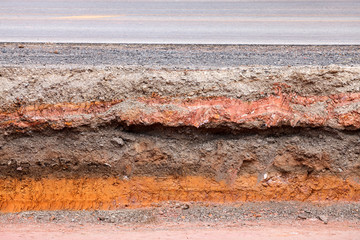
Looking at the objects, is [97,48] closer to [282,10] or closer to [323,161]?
[323,161]

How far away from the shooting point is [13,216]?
465cm

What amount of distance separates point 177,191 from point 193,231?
0.64m

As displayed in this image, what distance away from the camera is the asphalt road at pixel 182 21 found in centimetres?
765

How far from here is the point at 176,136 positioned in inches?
190

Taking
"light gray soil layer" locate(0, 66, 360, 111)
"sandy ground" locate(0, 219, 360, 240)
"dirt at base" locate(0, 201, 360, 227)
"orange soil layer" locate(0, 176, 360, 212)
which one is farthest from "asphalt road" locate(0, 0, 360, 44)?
"sandy ground" locate(0, 219, 360, 240)

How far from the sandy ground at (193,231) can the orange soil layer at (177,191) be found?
40cm

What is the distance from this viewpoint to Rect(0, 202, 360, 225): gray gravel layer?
456 cm

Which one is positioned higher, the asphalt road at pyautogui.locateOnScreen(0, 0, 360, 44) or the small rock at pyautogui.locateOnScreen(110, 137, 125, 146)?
the asphalt road at pyautogui.locateOnScreen(0, 0, 360, 44)

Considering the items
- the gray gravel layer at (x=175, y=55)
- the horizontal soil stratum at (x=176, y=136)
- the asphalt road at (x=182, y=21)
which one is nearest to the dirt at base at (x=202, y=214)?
the horizontal soil stratum at (x=176, y=136)

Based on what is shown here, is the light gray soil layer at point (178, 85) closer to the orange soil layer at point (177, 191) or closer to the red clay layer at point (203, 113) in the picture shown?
the red clay layer at point (203, 113)

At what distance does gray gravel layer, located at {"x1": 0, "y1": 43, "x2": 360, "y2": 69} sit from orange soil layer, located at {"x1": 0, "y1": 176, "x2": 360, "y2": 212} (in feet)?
5.15

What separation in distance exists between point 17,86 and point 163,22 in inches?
189

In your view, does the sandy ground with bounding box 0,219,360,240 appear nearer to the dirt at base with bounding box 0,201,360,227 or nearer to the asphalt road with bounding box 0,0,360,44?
the dirt at base with bounding box 0,201,360,227

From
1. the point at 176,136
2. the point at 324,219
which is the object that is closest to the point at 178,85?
the point at 176,136
